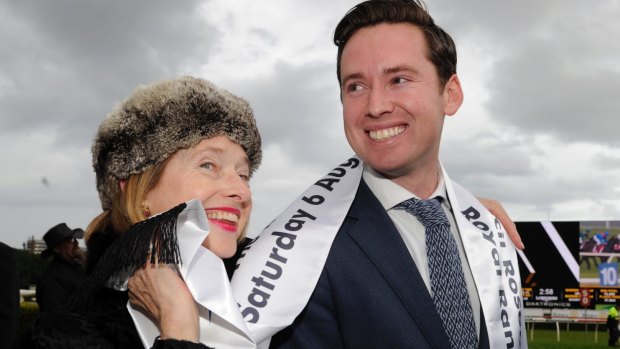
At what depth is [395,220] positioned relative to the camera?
308 cm

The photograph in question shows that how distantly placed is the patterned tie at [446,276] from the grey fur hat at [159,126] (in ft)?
2.75

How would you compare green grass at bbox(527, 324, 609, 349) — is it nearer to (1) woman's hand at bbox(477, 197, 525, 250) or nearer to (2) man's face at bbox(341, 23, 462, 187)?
(1) woman's hand at bbox(477, 197, 525, 250)

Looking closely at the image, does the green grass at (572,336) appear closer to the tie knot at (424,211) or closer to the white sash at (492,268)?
the white sash at (492,268)

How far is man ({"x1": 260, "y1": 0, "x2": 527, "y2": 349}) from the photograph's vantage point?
9.16 feet

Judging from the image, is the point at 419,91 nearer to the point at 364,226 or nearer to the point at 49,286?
the point at 364,226

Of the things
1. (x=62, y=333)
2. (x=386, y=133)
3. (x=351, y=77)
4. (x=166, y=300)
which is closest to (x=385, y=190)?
(x=386, y=133)

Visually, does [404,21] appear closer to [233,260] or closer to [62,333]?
[233,260]

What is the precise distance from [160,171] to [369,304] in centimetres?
95

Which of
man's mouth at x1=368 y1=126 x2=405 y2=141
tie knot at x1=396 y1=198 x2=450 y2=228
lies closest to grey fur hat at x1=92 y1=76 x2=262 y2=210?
man's mouth at x1=368 y1=126 x2=405 y2=141

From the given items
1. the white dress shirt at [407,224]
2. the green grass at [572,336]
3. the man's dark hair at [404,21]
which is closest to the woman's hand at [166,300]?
the white dress shirt at [407,224]

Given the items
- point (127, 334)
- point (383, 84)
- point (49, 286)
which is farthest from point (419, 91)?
point (49, 286)

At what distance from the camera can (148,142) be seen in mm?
2713

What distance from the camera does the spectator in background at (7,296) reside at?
Answer: 3045 millimetres

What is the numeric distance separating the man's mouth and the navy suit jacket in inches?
14.4
